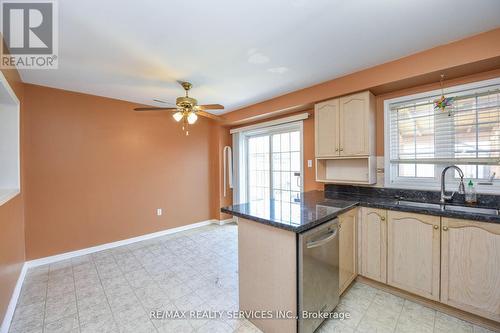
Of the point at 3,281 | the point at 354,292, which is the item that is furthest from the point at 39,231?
the point at 354,292

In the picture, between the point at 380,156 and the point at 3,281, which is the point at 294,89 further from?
the point at 3,281

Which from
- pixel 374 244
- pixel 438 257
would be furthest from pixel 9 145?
pixel 438 257

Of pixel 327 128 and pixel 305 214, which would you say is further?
pixel 327 128

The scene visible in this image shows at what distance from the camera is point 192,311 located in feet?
6.23

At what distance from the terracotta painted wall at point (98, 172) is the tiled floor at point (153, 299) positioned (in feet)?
1.62

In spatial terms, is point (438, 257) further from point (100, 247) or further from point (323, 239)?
point (100, 247)

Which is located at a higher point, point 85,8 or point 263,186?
point 85,8

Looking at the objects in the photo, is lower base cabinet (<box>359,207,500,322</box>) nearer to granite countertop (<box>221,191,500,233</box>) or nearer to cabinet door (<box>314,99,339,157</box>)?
granite countertop (<box>221,191,500,233</box>)

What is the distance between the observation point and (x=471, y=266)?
1685mm

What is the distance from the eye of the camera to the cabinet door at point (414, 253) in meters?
1.85

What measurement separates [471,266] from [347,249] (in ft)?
2.97

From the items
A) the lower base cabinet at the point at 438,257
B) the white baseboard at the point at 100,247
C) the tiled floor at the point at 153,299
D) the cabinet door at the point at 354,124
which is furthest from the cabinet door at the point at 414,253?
the white baseboard at the point at 100,247

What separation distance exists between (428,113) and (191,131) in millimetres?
3850

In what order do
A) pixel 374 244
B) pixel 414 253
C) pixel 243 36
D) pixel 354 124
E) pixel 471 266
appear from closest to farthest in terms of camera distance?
1. pixel 471 266
2. pixel 243 36
3. pixel 414 253
4. pixel 374 244
5. pixel 354 124
